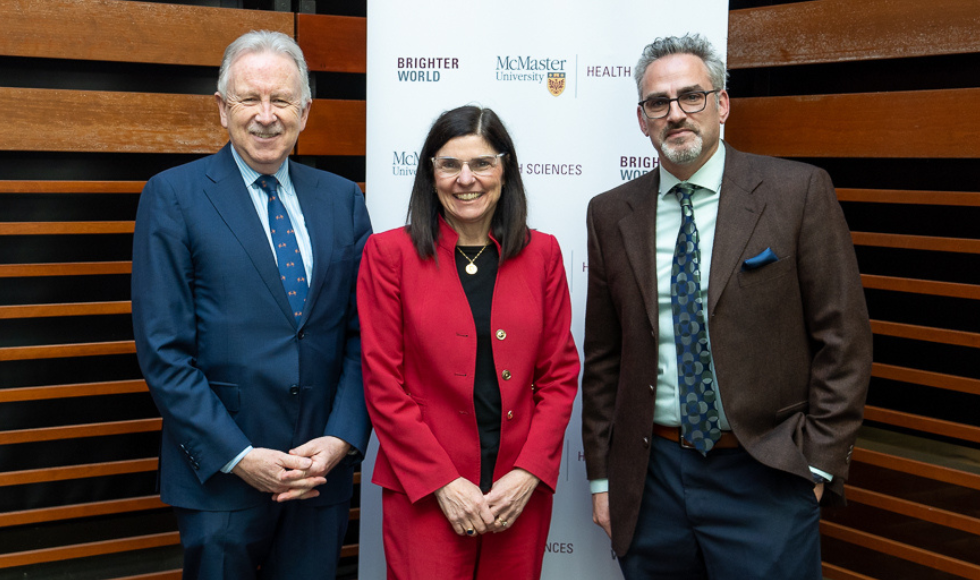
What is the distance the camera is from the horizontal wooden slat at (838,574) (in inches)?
124

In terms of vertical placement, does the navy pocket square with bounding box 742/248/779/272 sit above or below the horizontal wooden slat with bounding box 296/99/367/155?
below

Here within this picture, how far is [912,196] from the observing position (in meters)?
2.93

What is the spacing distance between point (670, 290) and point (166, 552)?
241cm

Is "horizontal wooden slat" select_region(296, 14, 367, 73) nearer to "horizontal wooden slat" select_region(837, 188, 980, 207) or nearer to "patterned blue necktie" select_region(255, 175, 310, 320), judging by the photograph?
"patterned blue necktie" select_region(255, 175, 310, 320)

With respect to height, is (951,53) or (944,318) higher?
(951,53)

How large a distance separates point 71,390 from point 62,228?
63cm

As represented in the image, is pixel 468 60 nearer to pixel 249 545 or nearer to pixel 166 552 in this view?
pixel 249 545

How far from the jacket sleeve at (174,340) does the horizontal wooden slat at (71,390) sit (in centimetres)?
122

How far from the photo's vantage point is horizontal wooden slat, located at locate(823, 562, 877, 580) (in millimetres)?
3145

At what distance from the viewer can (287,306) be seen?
204 centimetres

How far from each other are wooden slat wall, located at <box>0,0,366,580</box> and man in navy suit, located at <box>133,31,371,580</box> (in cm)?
106

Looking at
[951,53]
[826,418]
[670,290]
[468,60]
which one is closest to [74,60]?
[468,60]

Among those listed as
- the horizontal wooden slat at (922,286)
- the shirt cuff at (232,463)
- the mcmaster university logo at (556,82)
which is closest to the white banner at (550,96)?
the mcmaster university logo at (556,82)

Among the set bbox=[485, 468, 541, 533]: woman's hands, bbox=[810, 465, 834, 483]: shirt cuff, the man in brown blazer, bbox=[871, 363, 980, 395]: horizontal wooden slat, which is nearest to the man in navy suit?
bbox=[485, 468, 541, 533]: woman's hands
